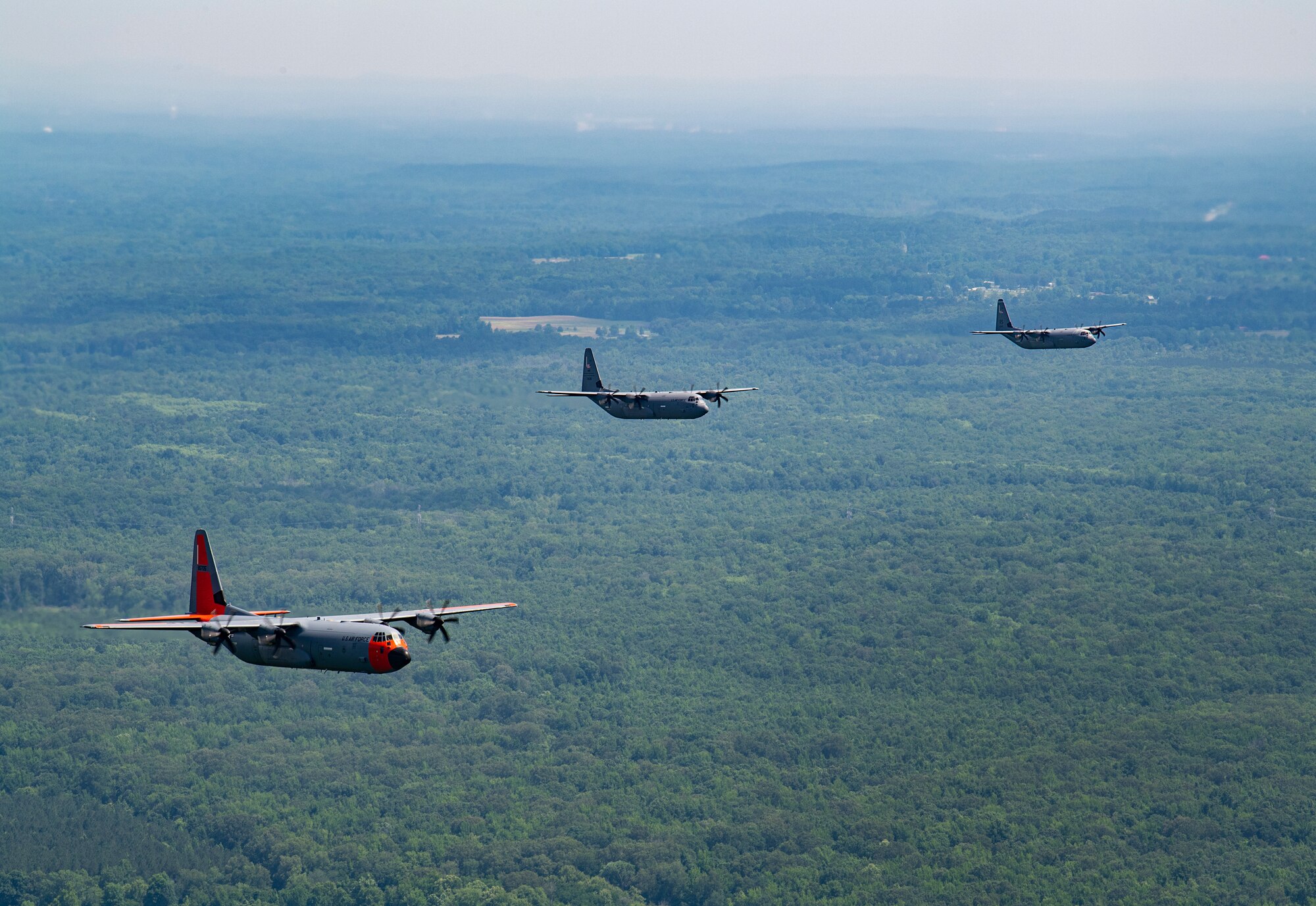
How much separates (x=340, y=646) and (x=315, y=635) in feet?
4.69

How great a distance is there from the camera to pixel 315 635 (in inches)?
2906

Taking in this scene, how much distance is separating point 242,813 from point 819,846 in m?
61.4

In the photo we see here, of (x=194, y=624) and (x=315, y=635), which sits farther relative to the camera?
(x=194, y=624)

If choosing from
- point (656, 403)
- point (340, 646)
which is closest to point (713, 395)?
point (656, 403)

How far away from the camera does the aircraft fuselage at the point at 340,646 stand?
7262 cm

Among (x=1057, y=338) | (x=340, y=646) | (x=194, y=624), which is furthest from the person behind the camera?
(x=1057, y=338)

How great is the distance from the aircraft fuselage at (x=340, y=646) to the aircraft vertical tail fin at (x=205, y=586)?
891 centimetres

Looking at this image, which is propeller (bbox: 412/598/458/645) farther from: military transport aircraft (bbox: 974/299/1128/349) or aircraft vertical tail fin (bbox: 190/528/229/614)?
military transport aircraft (bbox: 974/299/1128/349)

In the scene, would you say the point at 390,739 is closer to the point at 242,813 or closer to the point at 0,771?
the point at 242,813

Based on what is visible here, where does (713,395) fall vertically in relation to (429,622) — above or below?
above

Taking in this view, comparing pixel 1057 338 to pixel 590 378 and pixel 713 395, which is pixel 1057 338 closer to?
pixel 713 395

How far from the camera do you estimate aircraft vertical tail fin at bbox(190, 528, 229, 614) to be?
83750 mm

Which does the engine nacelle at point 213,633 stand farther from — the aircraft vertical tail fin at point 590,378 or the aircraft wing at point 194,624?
the aircraft vertical tail fin at point 590,378

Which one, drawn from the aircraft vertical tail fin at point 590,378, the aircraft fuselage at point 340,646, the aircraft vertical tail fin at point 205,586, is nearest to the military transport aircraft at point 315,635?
the aircraft fuselage at point 340,646
